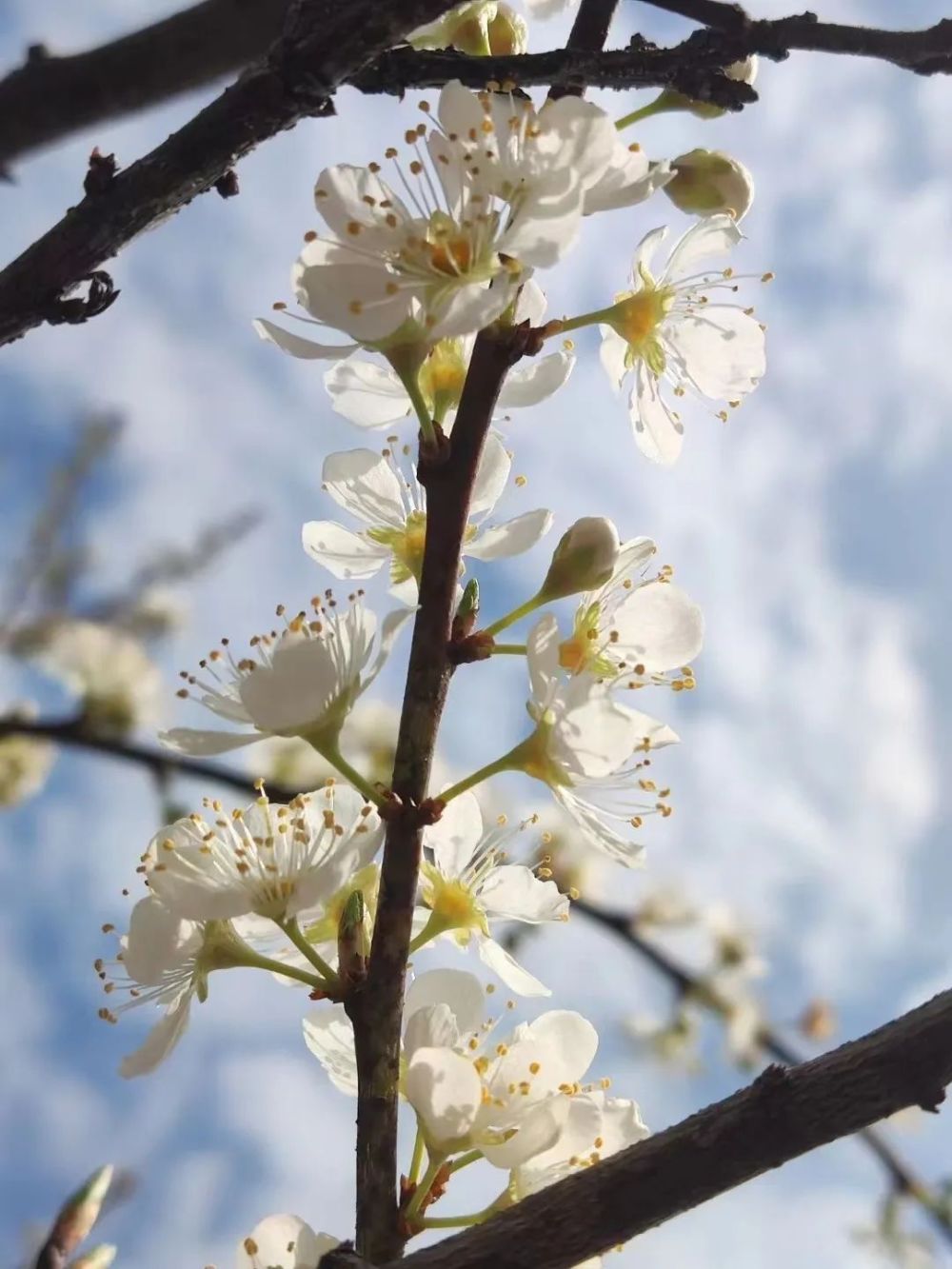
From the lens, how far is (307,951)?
80cm

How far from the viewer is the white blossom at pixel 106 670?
2.61m

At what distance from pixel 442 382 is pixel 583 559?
6.6 inches

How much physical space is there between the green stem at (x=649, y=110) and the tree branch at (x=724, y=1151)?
667 millimetres

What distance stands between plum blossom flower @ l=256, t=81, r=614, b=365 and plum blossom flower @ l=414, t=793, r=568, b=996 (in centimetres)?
36

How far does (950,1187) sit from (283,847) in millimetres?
1730

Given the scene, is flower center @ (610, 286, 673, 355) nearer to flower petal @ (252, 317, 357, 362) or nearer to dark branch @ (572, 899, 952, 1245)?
flower petal @ (252, 317, 357, 362)

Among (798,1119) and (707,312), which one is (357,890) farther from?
(707,312)

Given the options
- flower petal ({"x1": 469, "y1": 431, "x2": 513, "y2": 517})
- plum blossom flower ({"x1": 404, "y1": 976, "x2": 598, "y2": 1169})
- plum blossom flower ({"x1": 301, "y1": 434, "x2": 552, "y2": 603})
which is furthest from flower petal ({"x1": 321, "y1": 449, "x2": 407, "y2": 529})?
plum blossom flower ({"x1": 404, "y1": 976, "x2": 598, "y2": 1169})

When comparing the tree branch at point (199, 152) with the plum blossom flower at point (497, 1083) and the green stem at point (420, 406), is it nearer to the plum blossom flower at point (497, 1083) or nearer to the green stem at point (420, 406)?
the green stem at point (420, 406)

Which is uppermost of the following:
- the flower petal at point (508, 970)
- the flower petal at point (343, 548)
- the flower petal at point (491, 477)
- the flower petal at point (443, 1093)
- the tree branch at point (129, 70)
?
the tree branch at point (129, 70)

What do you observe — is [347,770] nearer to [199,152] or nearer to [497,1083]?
[497,1083]

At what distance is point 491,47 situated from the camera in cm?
94

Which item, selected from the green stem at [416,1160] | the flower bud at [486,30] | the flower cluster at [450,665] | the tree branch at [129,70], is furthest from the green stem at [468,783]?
the tree branch at [129,70]

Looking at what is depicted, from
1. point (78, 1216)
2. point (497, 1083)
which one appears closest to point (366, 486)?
point (497, 1083)
